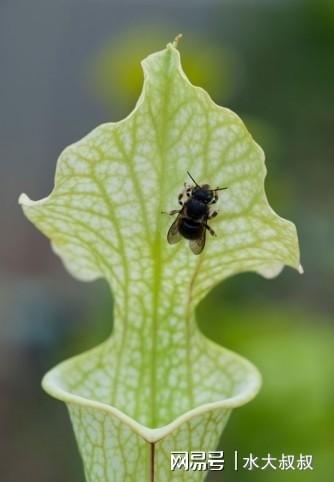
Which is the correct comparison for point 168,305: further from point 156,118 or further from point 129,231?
point 156,118

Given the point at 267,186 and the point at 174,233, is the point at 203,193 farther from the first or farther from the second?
the point at 267,186

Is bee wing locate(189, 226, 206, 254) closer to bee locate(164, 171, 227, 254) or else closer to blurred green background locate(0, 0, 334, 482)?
bee locate(164, 171, 227, 254)

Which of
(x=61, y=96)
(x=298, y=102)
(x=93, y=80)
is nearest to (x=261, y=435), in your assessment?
(x=93, y=80)

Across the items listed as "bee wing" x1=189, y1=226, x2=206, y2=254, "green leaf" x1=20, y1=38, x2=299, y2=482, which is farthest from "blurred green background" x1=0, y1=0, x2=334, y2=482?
"bee wing" x1=189, y1=226, x2=206, y2=254

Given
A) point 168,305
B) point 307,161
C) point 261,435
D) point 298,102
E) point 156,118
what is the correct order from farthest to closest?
1. point 298,102
2. point 307,161
3. point 261,435
4. point 168,305
5. point 156,118

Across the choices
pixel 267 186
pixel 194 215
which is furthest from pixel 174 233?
pixel 267 186

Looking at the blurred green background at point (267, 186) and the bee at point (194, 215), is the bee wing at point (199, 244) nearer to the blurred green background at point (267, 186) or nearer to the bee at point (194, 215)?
the bee at point (194, 215)
